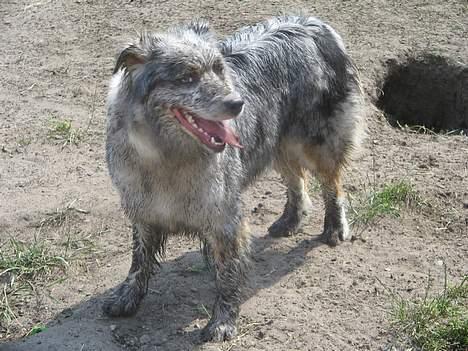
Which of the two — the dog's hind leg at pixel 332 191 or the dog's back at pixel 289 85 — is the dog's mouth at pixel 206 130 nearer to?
the dog's back at pixel 289 85

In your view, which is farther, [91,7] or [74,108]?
[91,7]

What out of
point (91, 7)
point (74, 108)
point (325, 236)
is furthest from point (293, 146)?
point (91, 7)

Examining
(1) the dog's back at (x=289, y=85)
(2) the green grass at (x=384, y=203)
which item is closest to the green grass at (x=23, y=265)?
(1) the dog's back at (x=289, y=85)

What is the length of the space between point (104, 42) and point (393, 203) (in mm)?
3743

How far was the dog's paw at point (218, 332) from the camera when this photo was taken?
4828 mm

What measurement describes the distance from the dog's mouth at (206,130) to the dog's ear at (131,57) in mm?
340

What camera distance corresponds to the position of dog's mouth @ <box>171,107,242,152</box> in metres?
4.28

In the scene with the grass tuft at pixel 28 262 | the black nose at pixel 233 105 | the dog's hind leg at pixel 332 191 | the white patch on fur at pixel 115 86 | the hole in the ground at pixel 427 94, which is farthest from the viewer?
the hole in the ground at pixel 427 94

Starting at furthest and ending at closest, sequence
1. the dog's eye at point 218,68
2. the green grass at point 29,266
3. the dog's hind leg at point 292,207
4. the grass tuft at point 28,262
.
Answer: the dog's hind leg at point 292,207 < the grass tuft at point 28,262 < the green grass at point 29,266 < the dog's eye at point 218,68

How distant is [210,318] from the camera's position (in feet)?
16.2

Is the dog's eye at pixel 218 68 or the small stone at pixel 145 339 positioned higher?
the dog's eye at pixel 218 68

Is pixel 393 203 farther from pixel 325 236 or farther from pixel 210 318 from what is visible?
pixel 210 318

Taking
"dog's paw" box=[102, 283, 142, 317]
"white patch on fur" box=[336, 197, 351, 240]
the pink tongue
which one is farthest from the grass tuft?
"white patch on fur" box=[336, 197, 351, 240]

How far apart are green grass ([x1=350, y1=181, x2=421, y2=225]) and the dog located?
25cm
